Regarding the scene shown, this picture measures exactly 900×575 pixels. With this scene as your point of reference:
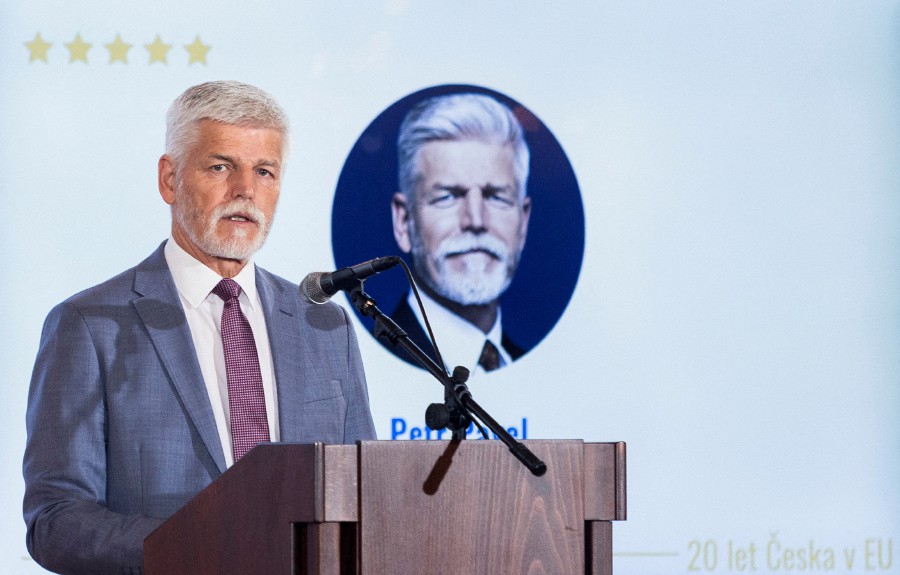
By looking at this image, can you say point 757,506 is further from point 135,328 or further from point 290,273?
point 135,328

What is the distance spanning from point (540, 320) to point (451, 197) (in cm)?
47

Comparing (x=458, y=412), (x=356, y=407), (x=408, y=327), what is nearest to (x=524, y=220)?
(x=408, y=327)

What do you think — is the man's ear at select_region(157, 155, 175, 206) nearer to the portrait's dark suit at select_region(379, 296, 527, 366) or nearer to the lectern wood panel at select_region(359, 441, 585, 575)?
the portrait's dark suit at select_region(379, 296, 527, 366)

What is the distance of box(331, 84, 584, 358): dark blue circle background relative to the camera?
3.46m

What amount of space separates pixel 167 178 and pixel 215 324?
42 cm

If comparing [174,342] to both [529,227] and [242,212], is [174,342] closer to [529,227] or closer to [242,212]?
[242,212]

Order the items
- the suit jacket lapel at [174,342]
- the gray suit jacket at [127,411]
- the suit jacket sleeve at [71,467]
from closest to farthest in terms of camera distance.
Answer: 1. the suit jacket sleeve at [71,467]
2. the gray suit jacket at [127,411]
3. the suit jacket lapel at [174,342]

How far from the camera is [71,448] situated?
219 cm

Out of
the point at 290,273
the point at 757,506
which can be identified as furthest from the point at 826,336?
the point at 290,273

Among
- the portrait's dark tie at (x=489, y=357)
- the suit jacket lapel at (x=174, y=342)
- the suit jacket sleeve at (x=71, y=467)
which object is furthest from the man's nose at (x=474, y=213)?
the suit jacket sleeve at (x=71, y=467)

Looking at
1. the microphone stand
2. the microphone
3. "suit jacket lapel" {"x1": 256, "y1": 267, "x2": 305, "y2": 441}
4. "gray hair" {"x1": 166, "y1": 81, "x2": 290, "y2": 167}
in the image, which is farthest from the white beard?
the microphone stand

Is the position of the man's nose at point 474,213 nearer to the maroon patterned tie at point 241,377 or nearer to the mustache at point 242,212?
the mustache at point 242,212

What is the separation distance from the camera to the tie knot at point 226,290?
8.36 ft

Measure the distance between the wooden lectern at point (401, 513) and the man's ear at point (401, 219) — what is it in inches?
74.2
